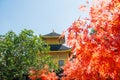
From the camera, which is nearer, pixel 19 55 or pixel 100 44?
pixel 100 44

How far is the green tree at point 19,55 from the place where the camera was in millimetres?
32125

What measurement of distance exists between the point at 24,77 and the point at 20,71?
2.35 m

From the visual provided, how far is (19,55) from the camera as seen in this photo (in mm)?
32594

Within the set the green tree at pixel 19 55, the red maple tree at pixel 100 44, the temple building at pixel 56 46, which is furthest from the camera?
Result: the temple building at pixel 56 46

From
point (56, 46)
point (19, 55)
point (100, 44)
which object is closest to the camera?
point (100, 44)

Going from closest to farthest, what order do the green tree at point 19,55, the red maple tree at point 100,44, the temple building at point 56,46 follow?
the red maple tree at point 100,44 → the green tree at point 19,55 → the temple building at point 56,46

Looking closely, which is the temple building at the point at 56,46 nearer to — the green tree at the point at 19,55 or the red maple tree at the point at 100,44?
the green tree at the point at 19,55

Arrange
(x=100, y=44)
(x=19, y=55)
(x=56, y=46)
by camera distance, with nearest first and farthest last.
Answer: (x=100, y=44) → (x=19, y=55) → (x=56, y=46)

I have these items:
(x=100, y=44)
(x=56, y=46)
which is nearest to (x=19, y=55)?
(x=56, y=46)

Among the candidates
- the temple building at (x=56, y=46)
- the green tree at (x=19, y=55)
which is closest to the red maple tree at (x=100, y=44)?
the green tree at (x=19, y=55)

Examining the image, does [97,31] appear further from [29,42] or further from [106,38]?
[29,42]

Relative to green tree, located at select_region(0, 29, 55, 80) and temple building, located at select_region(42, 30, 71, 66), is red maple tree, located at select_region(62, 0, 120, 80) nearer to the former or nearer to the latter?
green tree, located at select_region(0, 29, 55, 80)

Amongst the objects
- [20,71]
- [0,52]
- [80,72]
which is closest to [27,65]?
[20,71]

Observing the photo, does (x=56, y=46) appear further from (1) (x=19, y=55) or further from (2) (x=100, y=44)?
(2) (x=100, y=44)
